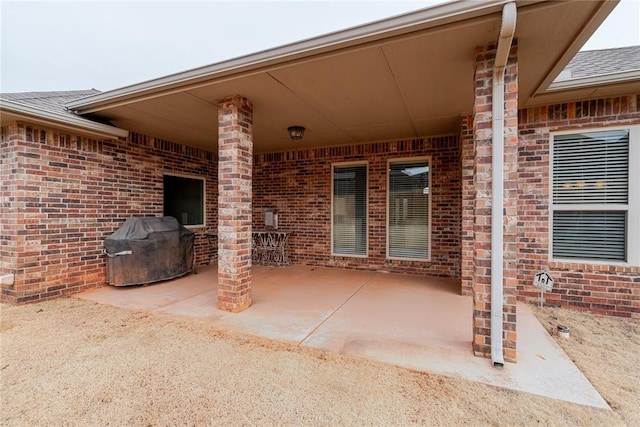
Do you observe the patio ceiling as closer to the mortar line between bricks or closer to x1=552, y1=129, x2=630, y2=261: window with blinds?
x1=552, y1=129, x2=630, y2=261: window with blinds

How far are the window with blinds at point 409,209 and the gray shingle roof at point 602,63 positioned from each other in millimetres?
2471

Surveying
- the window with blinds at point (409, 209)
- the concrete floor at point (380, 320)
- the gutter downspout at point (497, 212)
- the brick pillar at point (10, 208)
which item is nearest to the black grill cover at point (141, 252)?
the concrete floor at point (380, 320)

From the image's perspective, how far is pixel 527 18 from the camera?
83.8 inches

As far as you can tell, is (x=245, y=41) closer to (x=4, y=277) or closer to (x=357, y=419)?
(x=4, y=277)

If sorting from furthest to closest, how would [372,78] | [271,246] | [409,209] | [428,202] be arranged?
1. [271,246]
2. [409,209]
3. [428,202]
4. [372,78]

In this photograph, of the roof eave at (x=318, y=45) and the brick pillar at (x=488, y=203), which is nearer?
the roof eave at (x=318, y=45)

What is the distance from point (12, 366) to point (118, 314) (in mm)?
1173

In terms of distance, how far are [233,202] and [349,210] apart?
3355mm

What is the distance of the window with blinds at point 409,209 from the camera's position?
5.82 metres

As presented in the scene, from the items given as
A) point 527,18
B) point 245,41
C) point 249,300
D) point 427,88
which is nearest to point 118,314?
point 249,300

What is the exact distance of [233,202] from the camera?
3631 mm

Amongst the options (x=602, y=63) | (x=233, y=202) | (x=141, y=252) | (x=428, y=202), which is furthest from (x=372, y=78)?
(x=141, y=252)

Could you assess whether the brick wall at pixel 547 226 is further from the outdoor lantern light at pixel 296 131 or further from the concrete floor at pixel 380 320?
the outdoor lantern light at pixel 296 131

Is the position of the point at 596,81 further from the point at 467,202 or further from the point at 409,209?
the point at 409,209
